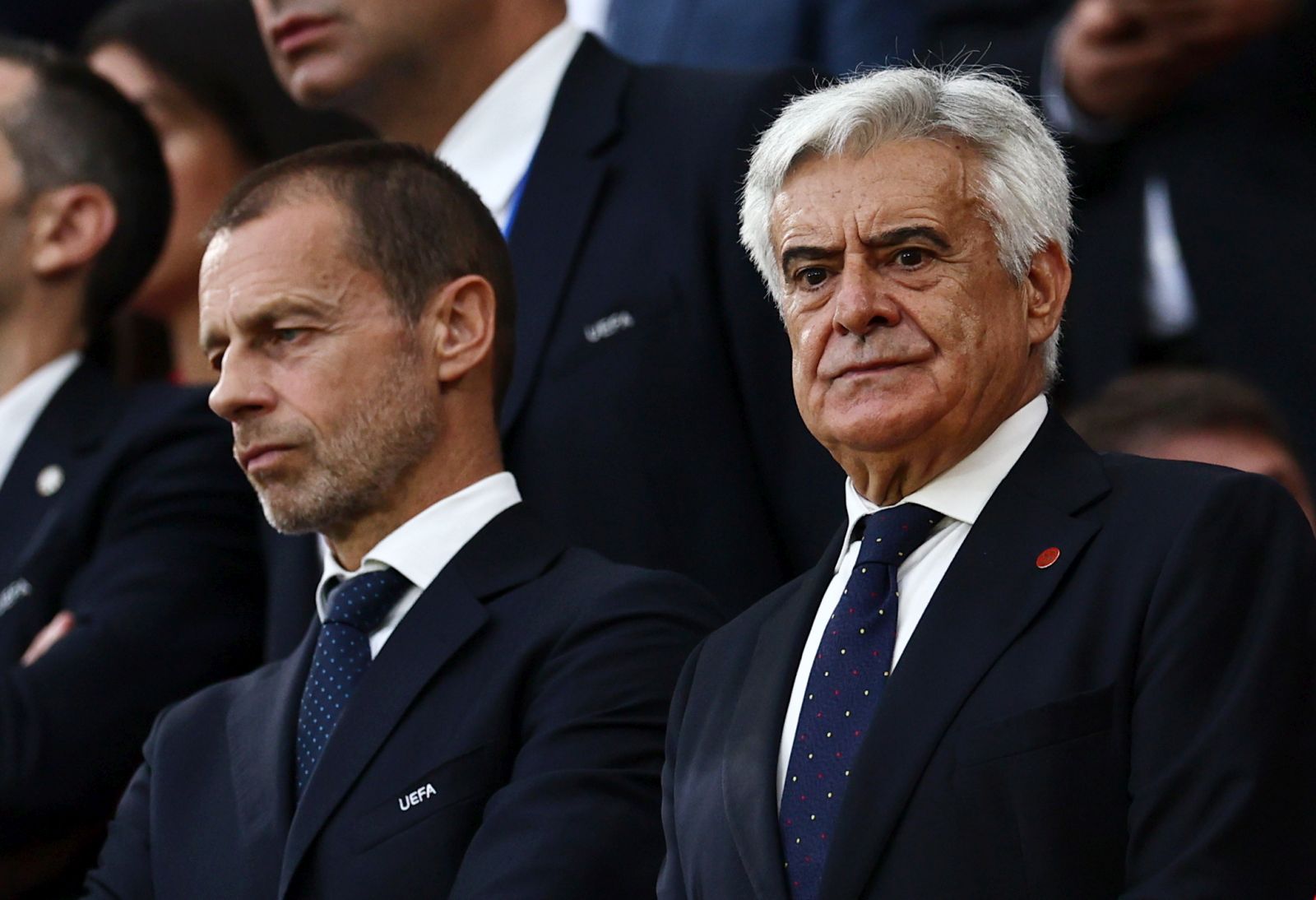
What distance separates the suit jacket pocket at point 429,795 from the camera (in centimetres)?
259

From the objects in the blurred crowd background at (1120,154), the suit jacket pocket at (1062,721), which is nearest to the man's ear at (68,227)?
the blurred crowd background at (1120,154)

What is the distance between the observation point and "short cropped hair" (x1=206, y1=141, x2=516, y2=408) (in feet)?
9.73

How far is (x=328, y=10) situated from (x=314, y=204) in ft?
2.22

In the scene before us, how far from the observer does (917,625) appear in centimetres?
229

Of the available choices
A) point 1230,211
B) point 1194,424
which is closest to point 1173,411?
point 1194,424

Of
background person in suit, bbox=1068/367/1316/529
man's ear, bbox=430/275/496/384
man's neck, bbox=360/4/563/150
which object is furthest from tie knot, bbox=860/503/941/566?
background person in suit, bbox=1068/367/1316/529

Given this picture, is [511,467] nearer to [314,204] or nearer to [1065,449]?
[314,204]

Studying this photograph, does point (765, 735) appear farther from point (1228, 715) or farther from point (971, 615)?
A: point (1228, 715)

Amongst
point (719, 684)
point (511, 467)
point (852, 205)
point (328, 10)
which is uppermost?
point (328, 10)

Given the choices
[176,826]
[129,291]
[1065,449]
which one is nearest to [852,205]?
[1065,449]

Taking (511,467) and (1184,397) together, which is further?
(1184,397)

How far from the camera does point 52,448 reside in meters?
3.79

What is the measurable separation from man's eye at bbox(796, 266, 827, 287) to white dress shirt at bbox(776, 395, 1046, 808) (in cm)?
26

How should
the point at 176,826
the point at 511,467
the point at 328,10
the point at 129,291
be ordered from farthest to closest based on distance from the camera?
the point at 129,291 → the point at 328,10 → the point at 511,467 → the point at 176,826
